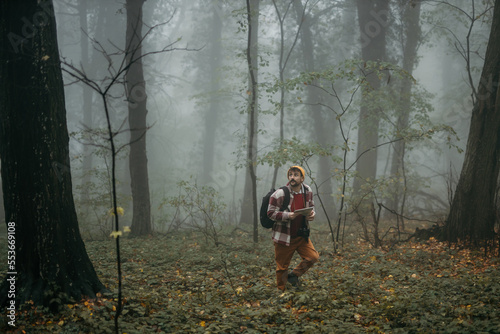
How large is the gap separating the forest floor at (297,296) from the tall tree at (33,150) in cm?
43

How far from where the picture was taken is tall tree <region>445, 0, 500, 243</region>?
8266mm

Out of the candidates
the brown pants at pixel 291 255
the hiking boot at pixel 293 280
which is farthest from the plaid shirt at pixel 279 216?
the hiking boot at pixel 293 280

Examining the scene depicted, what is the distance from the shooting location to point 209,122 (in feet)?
94.9

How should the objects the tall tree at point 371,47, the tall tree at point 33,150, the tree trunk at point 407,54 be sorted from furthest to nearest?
the tree trunk at point 407,54 → the tall tree at point 371,47 → the tall tree at point 33,150

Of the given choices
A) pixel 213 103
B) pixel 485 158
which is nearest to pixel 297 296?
pixel 485 158

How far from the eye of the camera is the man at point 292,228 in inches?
227

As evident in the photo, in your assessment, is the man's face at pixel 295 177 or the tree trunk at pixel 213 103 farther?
the tree trunk at pixel 213 103

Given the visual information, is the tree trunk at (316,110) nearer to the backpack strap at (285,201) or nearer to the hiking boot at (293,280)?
the hiking boot at (293,280)

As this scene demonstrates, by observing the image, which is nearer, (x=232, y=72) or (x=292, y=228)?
(x=292, y=228)

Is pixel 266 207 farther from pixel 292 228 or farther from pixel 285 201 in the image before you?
pixel 292 228

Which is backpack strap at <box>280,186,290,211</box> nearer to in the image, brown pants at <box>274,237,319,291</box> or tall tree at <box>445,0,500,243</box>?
brown pants at <box>274,237,319,291</box>

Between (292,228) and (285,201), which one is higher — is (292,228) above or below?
below

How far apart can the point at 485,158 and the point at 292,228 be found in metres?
5.28

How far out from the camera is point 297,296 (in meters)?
5.33
